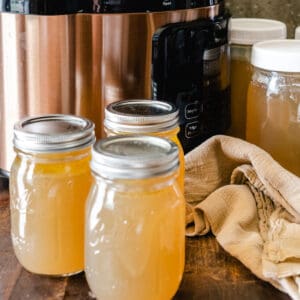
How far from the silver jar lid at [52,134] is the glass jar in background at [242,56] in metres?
0.34

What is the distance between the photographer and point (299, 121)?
2.54 ft

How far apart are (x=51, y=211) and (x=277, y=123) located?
12.3 inches

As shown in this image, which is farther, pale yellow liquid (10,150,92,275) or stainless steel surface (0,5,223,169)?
stainless steel surface (0,5,223,169)

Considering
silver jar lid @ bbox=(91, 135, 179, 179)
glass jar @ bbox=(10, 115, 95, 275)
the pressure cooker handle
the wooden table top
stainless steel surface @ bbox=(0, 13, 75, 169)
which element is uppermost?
stainless steel surface @ bbox=(0, 13, 75, 169)

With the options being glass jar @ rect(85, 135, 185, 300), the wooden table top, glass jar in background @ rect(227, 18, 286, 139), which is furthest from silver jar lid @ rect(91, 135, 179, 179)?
glass jar in background @ rect(227, 18, 286, 139)

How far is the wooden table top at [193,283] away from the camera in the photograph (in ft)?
1.96

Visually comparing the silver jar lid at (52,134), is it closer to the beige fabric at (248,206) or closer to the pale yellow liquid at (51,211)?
the pale yellow liquid at (51,211)

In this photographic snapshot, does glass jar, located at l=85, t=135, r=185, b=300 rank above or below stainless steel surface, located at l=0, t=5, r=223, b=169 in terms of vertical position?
below

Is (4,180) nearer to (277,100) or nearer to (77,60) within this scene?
(77,60)

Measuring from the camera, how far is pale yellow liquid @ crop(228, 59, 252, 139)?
92 centimetres

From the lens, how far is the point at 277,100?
783 millimetres

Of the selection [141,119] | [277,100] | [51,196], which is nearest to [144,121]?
[141,119]

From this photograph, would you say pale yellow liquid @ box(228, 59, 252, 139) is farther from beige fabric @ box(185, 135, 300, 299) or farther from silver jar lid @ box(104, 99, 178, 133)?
silver jar lid @ box(104, 99, 178, 133)

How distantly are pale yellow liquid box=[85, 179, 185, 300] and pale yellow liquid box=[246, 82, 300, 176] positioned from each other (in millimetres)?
257
